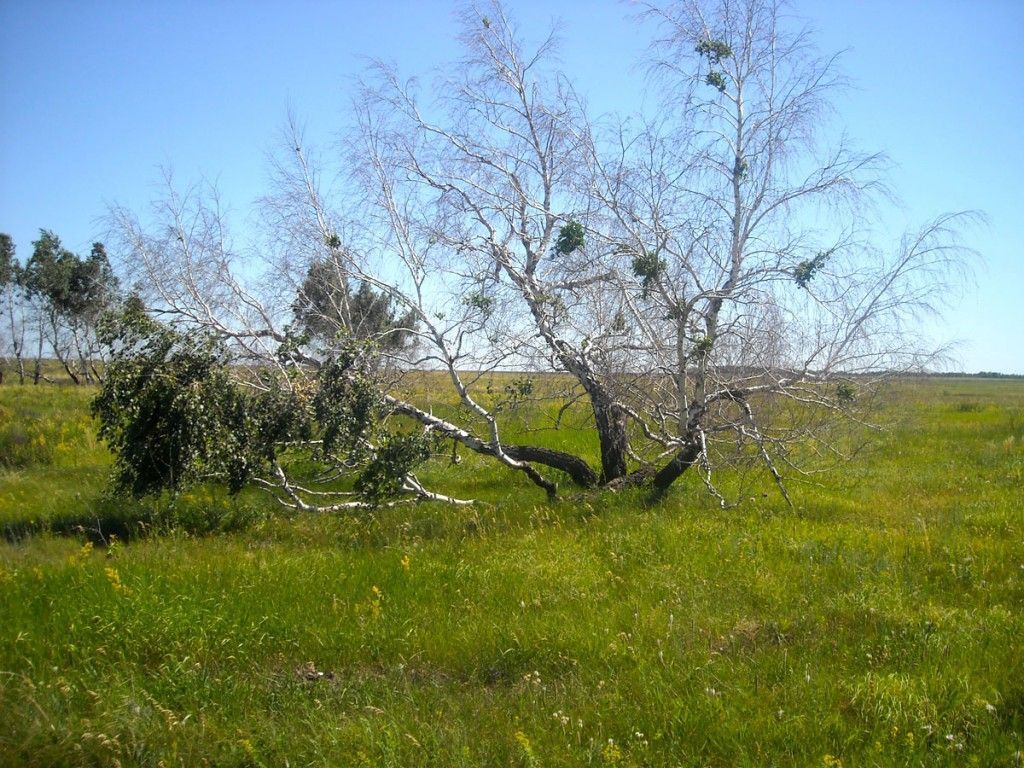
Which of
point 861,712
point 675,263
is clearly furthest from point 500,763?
point 675,263

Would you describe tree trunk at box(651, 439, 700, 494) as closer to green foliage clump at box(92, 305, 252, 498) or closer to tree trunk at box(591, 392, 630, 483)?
tree trunk at box(591, 392, 630, 483)

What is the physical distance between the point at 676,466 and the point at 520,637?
4943mm

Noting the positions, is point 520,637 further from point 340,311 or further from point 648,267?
point 340,311

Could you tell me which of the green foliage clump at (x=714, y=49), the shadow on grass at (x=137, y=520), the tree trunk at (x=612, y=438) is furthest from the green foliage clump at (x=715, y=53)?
the shadow on grass at (x=137, y=520)

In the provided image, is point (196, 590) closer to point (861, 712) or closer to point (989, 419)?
point (861, 712)

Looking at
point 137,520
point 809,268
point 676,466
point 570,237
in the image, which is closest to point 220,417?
point 137,520

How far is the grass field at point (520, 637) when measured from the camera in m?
3.94

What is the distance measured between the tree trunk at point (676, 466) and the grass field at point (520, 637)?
1.60ft

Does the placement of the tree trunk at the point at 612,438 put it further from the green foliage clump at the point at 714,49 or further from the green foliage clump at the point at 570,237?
the green foliage clump at the point at 714,49

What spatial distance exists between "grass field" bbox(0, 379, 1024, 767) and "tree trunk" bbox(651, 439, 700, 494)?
488 mm

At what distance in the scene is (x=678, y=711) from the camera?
417 centimetres

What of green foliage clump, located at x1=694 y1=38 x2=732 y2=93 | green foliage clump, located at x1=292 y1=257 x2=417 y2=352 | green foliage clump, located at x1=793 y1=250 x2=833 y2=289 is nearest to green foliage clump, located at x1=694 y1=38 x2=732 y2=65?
green foliage clump, located at x1=694 y1=38 x2=732 y2=93

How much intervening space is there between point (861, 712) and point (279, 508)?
25.6 ft

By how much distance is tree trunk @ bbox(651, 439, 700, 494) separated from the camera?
9.47 meters
